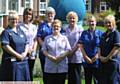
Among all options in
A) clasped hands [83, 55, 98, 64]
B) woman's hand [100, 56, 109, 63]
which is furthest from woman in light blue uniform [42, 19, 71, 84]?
woman's hand [100, 56, 109, 63]

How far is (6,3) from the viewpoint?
38.0 m

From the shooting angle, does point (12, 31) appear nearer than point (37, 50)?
Yes

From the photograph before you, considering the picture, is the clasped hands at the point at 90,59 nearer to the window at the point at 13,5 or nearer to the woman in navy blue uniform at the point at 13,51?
the woman in navy blue uniform at the point at 13,51

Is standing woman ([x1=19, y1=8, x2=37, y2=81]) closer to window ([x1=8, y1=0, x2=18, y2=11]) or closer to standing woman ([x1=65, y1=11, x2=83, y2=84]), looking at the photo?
standing woman ([x1=65, y1=11, x2=83, y2=84])

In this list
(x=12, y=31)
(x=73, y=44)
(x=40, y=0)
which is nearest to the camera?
(x=12, y=31)

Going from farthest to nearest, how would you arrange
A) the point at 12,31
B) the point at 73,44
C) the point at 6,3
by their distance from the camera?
the point at 6,3 → the point at 73,44 → the point at 12,31

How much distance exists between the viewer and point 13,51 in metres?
8.92

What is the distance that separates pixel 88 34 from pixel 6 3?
95.5ft

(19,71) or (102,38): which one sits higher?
(102,38)

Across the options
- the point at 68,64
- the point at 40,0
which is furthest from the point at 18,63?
the point at 40,0

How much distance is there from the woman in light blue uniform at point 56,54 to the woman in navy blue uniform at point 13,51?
42cm

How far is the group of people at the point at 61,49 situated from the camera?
9.01m

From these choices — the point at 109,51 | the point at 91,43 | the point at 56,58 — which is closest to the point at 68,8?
the point at 91,43

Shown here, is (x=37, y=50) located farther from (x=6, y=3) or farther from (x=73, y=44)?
(x=6, y=3)
